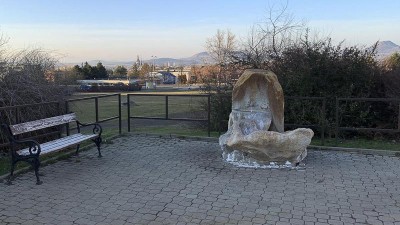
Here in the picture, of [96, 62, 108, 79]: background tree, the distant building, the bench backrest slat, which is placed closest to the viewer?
the bench backrest slat

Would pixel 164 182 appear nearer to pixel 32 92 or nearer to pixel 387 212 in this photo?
pixel 387 212

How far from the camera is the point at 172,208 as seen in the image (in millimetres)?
4762

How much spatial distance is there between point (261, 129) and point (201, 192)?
7.08 feet

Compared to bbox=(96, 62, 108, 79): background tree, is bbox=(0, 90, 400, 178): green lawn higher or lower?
lower

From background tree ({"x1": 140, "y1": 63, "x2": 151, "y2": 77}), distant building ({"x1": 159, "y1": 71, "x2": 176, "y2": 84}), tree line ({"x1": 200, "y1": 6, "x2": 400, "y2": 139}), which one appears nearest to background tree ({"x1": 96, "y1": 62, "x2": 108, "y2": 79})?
background tree ({"x1": 140, "y1": 63, "x2": 151, "y2": 77})

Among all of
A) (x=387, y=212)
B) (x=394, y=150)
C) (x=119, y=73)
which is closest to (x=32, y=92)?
(x=387, y=212)

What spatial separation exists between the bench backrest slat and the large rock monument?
→ 9.52 feet

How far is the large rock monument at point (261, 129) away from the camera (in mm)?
6531

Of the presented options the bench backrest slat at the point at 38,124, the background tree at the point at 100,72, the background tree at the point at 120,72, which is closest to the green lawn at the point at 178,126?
the bench backrest slat at the point at 38,124

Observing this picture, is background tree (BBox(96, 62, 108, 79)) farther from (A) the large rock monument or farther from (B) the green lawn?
(A) the large rock monument

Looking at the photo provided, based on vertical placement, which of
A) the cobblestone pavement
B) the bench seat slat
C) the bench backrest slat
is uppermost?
the bench backrest slat

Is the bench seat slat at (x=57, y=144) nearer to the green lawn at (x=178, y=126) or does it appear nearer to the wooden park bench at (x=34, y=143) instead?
the wooden park bench at (x=34, y=143)

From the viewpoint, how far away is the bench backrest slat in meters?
6.06

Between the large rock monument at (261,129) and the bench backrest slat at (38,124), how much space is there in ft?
9.52
